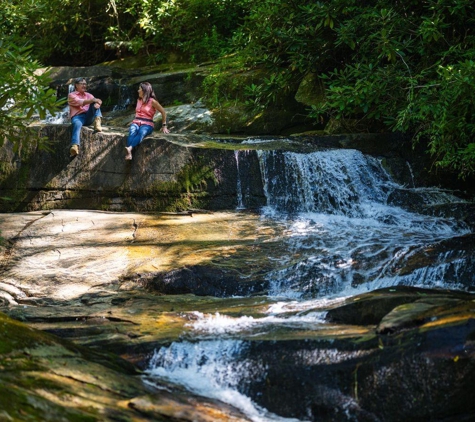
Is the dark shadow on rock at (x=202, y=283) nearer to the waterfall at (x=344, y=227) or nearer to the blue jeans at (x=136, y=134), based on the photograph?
the waterfall at (x=344, y=227)

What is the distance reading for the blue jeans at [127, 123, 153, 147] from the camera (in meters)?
11.4

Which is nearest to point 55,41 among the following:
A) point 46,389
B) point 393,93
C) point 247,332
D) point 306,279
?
point 393,93

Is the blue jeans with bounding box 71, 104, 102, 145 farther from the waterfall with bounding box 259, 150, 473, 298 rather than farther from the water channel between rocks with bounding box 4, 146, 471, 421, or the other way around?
the waterfall with bounding box 259, 150, 473, 298

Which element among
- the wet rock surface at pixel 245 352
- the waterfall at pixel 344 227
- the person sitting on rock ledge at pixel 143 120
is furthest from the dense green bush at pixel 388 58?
the wet rock surface at pixel 245 352

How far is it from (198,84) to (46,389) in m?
11.8

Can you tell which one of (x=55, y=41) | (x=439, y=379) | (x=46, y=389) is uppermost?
(x=55, y=41)

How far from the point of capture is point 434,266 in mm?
7941

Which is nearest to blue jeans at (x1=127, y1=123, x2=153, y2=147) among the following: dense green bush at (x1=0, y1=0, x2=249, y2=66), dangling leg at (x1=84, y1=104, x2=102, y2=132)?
dangling leg at (x1=84, y1=104, x2=102, y2=132)

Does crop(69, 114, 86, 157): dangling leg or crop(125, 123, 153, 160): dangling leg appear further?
crop(69, 114, 86, 157): dangling leg

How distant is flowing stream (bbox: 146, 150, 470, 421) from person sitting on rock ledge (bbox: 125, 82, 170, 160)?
166cm

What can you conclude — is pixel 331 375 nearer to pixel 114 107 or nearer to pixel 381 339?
pixel 381 339

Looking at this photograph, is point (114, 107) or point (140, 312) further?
point (114, 107)

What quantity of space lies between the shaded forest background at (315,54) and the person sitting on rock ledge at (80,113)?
2.88 ft

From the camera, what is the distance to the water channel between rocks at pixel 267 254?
5945 millimetres
